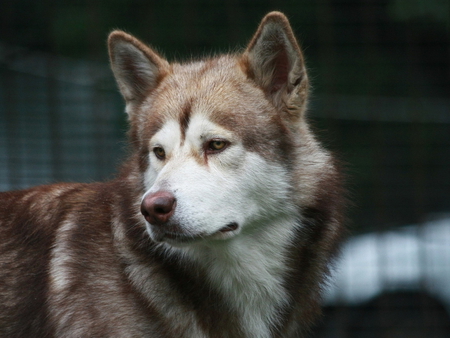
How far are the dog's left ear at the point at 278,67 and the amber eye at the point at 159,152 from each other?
1.94 ft

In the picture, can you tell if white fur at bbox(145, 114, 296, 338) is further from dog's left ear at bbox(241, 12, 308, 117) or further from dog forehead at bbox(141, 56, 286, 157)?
dog's left ear at bbox(241, 12, 308, 117)

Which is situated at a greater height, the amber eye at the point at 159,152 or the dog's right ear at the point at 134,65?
the dog's right ear at the point at 134,65

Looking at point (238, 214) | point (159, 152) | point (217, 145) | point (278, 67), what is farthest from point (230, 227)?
point (278, 67)

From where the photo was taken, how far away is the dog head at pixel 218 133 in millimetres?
2896

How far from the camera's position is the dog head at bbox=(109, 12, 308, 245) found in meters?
2.90

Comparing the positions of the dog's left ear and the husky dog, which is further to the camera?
the dog's left ear

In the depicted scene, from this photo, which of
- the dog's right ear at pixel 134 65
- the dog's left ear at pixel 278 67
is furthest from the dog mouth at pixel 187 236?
the dog's right ear at pixel 134 65

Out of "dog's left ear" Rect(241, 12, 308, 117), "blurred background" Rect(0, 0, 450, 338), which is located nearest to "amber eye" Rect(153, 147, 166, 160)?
"dog's left ear" Rect(241, 12, 308, 117)

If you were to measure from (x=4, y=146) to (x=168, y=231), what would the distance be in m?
4.52

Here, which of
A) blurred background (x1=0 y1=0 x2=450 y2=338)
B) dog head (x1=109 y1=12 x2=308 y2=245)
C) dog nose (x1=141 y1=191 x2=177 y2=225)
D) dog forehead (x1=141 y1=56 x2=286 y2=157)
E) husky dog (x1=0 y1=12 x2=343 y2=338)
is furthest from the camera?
blurred background (x1=0 y1=0 x2=450 y2=338)

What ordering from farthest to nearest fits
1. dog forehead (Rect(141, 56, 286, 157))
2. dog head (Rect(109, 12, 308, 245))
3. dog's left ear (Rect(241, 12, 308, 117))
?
dog's left ear (Rect(241, 12, 308, 117)) < dog forehead (Rect(141, 56, 286, 157)) < dog head (Rect(109, 12, 308, 245))

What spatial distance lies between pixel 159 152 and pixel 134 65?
611 mm

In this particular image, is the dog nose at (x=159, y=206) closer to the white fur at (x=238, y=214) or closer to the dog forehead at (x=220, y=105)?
the white fur at (x=238, y=214)

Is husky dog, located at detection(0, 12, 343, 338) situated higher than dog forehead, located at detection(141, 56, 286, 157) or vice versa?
dog forehead, located at detection(141, 56, 286, 157)
